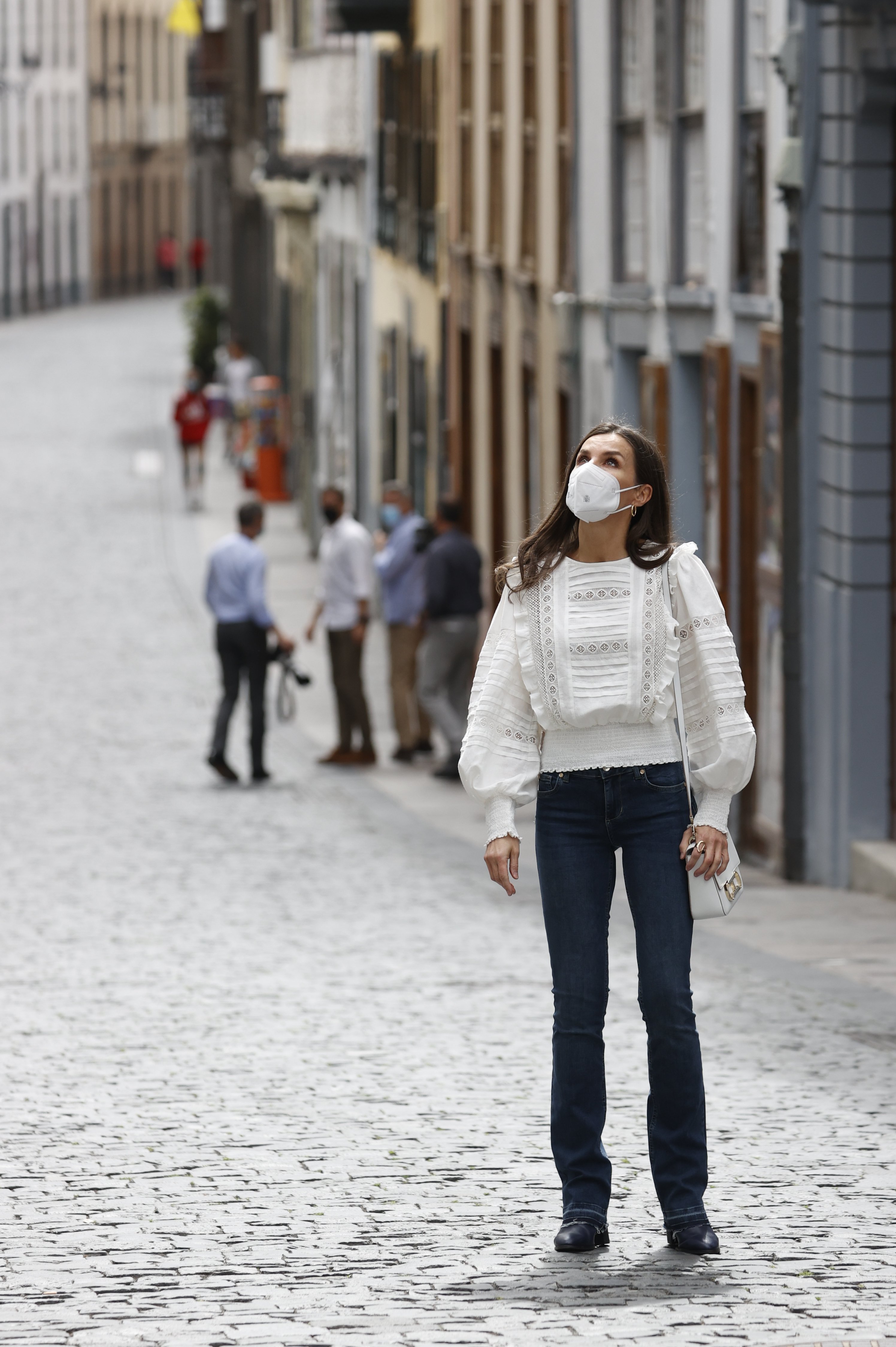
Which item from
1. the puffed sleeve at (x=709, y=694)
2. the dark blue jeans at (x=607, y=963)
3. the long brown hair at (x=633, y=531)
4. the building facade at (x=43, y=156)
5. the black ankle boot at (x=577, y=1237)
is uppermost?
the building facade at (x=43, y=156)

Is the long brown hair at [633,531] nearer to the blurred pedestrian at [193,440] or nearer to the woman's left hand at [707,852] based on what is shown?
the woman's left hand at [707,852]

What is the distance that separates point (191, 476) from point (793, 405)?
2643 centimetres

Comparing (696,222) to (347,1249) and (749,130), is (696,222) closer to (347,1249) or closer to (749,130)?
(749,130)

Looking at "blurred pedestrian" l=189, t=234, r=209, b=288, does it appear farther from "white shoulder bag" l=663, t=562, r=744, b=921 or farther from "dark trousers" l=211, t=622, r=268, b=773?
"white shoulder bag" l=663, t=562, r=744, b=921

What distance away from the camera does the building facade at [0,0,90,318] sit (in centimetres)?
7600

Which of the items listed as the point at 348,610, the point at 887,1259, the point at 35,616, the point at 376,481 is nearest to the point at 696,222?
the point at 348,610

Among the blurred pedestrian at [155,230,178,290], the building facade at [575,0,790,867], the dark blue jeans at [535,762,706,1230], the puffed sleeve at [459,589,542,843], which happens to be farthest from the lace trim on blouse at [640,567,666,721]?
the blurred pedestrian at [155,230,178,290]

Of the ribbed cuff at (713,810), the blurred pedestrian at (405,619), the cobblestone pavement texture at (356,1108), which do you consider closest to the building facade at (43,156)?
the blurred pedestrian at (405,619)

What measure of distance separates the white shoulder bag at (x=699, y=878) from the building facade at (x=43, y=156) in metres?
69.7

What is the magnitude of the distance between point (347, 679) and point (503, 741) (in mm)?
13524

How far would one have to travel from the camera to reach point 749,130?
14.7m

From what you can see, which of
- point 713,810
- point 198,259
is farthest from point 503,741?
point 198,259

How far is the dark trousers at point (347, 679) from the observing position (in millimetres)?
19234

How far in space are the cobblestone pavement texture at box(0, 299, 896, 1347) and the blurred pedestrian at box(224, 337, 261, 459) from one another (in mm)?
27116
